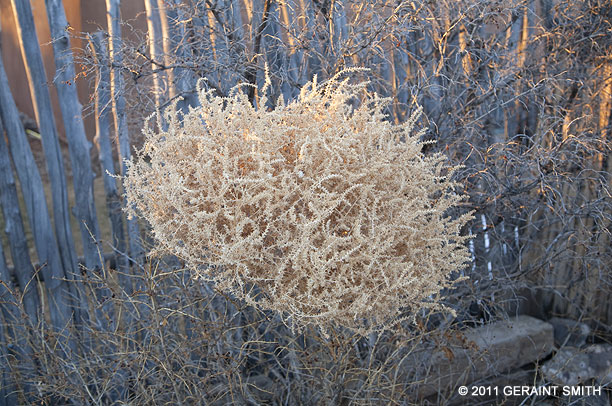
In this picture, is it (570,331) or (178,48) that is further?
(570,331)

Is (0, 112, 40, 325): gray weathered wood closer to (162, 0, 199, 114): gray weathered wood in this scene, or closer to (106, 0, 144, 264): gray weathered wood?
(106, 0, 144, 264): gray weathered wood

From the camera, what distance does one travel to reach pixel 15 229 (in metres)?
2.34

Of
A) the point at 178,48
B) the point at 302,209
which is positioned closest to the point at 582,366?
the point at 302,209

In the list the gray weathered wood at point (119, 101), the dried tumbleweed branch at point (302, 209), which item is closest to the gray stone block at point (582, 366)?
the dried tumbleweed branch at point (302, 209)

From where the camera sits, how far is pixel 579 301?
305 cm

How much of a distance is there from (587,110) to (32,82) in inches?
102

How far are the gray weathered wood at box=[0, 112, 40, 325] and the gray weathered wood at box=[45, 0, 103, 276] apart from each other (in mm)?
231

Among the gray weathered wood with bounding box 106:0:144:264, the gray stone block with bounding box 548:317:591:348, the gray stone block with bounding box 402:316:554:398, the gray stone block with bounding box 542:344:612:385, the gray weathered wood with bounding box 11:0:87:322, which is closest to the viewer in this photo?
the gray weathered wood with bounding box 106:0:144:264

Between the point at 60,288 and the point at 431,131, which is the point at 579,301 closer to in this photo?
the point at 431,131

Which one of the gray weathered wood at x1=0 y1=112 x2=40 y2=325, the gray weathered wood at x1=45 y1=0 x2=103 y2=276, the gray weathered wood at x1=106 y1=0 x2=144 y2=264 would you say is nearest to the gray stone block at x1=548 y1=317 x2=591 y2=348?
the gray weathered wood at x1=106 y1=0 x2=144 y2=264

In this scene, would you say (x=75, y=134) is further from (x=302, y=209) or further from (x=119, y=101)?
(x=302, y=209)

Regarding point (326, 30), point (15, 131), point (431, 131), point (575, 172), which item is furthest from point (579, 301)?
point (15, 131)

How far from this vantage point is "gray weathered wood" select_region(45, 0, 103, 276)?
2266 millimetres

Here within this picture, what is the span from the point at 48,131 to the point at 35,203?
1.02 ft
